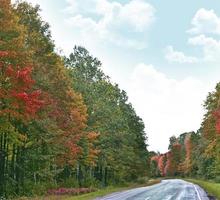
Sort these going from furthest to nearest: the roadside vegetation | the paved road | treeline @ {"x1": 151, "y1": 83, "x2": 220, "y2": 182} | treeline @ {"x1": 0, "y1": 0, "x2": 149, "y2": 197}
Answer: treeline @ {"x1": 151, "y1": 83, "x2": 220, "y2": 182}, the roadside vegetation, the paved road, treeline @ {"x1": 0, "y1": 0, "x2": 149, "y2": 197}

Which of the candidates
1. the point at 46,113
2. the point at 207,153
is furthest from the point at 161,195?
the point at 207,153

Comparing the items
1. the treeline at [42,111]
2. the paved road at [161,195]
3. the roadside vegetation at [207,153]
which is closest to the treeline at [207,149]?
the roadside vegetation at [207,153]

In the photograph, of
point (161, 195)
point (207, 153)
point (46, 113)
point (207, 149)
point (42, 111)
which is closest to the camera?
point (42, 111)

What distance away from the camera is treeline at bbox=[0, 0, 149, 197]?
25.2 metres

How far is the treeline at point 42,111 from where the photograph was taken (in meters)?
25.2

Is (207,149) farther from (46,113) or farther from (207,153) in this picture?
(46,113)

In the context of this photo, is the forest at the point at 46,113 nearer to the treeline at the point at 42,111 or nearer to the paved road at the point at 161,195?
the treeline at the point at 42,111

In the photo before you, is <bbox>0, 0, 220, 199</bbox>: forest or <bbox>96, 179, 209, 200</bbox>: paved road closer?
<bbox>0, 0, 220, 199</bbox>: forest

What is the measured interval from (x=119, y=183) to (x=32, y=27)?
47.2 meters

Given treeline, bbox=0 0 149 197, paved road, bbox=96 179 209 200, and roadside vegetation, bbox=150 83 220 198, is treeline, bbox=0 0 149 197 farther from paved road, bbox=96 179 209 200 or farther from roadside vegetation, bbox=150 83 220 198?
roadside vegetation, bbox=150 83 220 198

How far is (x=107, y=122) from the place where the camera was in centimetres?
6412

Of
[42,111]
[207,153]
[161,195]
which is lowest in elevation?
[161,195]

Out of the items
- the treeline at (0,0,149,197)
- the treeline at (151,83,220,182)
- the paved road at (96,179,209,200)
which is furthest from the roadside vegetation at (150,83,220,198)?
the treeline at (0,0,149,197)

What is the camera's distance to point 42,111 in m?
32.3
